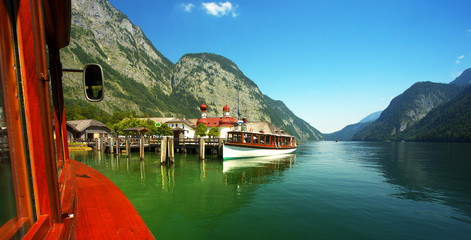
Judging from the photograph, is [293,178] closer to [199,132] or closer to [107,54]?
[199,132]

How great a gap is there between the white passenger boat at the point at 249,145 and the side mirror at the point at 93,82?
25.7 metres

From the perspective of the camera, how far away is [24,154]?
1.32 metres

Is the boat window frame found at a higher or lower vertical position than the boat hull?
higher

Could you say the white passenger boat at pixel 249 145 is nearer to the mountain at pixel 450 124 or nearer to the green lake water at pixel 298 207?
the green lake water at pixel 298 207

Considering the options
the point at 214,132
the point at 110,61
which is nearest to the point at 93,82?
the point at 214,132

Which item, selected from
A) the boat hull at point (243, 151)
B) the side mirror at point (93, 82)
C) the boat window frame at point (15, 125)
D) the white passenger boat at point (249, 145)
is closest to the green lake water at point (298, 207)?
the side mirror at point (93, 82)

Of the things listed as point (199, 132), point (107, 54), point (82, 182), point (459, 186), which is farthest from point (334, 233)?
point (107, 54)

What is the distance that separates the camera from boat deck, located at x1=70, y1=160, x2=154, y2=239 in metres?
2.64

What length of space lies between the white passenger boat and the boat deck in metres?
24.5

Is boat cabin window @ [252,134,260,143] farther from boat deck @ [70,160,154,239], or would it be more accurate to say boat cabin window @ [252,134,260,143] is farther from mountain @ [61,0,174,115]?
mountain @ [61,0,174,115]

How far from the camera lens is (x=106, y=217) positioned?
9.98ft

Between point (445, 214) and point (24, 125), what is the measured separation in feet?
46.5

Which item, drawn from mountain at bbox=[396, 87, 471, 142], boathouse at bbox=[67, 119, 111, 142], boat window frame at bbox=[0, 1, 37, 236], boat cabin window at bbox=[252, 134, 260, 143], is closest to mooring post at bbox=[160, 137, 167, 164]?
boat cabin window at bbox=[252, 134, 260, 143]

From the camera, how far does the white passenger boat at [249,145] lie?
28.9m
